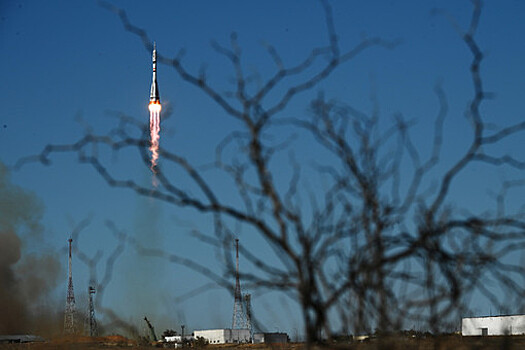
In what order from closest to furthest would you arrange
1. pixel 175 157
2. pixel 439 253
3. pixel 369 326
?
pixel 175 157 → pixel 439 253 → pixel 369 326

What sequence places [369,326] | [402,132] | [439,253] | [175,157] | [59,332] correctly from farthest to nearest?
[59,332] < [369,326] < [402,132] < [439,253] < [175,157]

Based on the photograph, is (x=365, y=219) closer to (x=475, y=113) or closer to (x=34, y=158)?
(x=475, y=113)

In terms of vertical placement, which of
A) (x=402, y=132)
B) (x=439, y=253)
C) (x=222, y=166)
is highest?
(x=402, y=132)

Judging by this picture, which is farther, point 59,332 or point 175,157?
point 59,332

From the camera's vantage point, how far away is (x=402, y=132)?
5.49 m

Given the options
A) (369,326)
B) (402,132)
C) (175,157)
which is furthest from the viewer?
(369,326)

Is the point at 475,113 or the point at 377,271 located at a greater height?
the point at 475,113

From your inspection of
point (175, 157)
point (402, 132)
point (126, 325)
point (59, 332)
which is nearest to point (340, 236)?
point (402, 132)

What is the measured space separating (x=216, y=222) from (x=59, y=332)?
9133mm

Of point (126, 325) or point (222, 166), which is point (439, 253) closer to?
point (222, 166)

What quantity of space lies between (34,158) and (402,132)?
2558 mm

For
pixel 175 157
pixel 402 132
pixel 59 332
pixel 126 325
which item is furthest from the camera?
pixel 59 332

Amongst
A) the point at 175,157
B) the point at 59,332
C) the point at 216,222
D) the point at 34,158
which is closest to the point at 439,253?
the point at 216,222

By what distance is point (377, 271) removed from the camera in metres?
5.26
